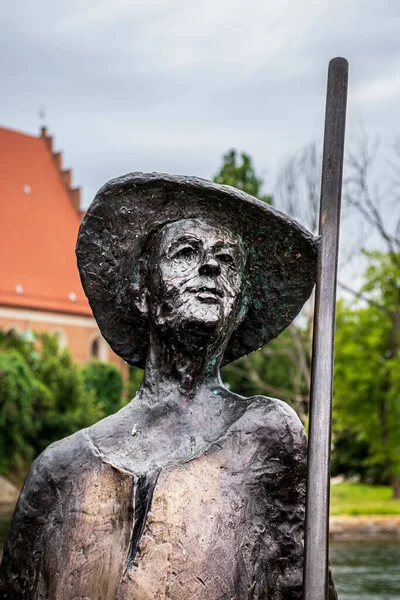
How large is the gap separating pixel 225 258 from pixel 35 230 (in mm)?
50240

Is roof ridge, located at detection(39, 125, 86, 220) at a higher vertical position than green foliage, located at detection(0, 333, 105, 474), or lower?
higher

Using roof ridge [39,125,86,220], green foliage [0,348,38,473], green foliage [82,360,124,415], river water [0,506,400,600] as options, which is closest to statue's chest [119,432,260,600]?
river water [0,506,400,600]

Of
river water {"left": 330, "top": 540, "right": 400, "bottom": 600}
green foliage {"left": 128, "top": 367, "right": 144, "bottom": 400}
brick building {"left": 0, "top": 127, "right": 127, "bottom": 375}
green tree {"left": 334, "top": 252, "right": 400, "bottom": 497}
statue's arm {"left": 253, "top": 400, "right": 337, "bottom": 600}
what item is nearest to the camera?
statue's arm {"left": 253, "top": 400, "right": 337, "bottom": 600}

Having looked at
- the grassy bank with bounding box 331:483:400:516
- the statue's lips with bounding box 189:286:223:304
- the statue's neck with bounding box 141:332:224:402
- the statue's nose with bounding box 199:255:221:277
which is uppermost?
the statue's nose with bounding box 199:255:221:277

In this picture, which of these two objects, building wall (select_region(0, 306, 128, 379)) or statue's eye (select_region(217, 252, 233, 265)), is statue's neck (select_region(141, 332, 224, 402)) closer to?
statue's eye (select_region(217, 252, 233, 265))

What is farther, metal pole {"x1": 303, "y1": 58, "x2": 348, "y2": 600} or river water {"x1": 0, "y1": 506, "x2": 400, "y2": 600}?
river water {"x1": 0, "y1": 506, "x2": 400, "y2": 600}

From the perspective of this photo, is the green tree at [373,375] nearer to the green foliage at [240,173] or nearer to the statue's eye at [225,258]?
the green foliage at [240,173]

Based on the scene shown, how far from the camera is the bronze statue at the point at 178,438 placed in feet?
9.59

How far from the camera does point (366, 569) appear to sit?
1766 centimetres

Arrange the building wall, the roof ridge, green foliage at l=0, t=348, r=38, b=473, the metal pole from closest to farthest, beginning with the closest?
the metal pole → green foliage at l=0, t=348, r=38, b=473 → the building wall → the roof ridge

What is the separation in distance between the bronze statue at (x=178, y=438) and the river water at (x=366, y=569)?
12.2 meters

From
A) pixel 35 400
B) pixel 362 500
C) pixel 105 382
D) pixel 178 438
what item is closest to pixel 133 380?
pixel 105 382

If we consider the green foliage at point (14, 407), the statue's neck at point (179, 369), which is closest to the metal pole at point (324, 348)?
the statue's neck at point (179, 369)

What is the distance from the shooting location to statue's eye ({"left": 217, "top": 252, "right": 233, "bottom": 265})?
10.5 ft
